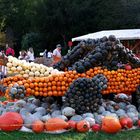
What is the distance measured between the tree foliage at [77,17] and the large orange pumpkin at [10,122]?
44.0m

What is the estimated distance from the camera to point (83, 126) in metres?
8.52

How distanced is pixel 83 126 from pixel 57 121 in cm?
46

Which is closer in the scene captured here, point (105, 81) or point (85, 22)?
point (105, 81)

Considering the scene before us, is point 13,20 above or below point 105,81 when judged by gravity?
above

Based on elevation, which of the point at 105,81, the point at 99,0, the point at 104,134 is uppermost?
the point at 99,0

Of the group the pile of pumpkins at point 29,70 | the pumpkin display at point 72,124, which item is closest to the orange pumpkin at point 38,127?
the pumpkin display at point 72,124

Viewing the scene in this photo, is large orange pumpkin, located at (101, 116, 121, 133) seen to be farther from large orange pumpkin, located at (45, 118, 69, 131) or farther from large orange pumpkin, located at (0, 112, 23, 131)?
large orange pumpkin, located at (0, 112, 23, 131)

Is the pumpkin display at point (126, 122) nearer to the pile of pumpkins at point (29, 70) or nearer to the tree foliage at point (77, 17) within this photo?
the pile of pumpkins at point (29, 70)

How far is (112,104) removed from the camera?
10164 mm

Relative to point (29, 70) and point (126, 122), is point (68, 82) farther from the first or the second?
point (29, 70)

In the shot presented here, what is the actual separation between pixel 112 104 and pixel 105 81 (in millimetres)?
796

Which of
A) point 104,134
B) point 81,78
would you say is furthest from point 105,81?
point 104,134

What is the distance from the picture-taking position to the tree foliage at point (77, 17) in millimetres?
53059

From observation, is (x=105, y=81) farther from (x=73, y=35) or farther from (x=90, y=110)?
(x=73, y=35)
